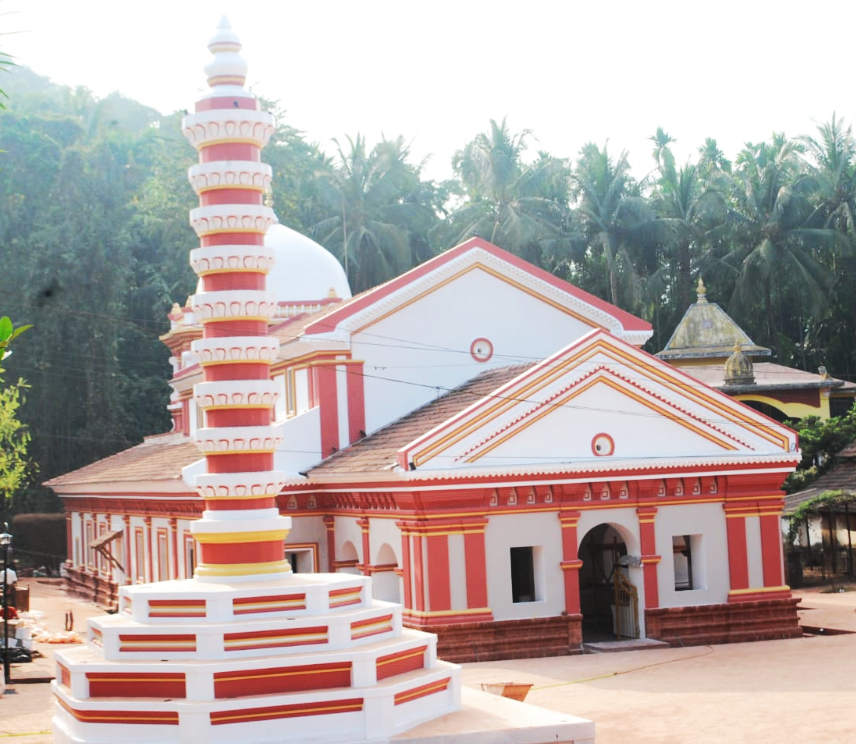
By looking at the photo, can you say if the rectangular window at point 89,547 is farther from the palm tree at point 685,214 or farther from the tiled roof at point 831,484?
the palm tree at point 685,214

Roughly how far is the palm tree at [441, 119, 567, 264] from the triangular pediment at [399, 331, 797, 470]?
30.1m

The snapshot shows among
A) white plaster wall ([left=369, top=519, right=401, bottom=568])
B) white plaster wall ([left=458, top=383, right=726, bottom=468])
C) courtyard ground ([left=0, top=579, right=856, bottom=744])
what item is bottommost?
courtyard ground ([left=0, top=579, right=856, bottom=744])

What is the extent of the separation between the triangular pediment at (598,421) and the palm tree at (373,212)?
32.4 m

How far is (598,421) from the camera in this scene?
73.4 feet

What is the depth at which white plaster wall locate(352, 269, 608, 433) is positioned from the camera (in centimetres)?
2516

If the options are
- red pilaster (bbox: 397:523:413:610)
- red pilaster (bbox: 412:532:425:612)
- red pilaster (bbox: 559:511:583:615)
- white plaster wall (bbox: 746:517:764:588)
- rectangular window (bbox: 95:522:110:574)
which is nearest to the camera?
red pilaster (bbox: 412:532:425:612)

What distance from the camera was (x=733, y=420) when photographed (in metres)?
23.1

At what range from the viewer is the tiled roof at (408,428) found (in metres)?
22.7

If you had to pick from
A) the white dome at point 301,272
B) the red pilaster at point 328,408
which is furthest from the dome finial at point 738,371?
the red pilaster at point 328,408

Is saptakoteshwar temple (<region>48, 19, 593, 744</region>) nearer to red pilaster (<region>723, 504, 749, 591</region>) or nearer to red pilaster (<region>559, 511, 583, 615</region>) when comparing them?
red pilaster (<region>559, 511, 583, 615</region>)

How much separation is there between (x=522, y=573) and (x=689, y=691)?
747 cm

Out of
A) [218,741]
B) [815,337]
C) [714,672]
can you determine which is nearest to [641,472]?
[714,672]

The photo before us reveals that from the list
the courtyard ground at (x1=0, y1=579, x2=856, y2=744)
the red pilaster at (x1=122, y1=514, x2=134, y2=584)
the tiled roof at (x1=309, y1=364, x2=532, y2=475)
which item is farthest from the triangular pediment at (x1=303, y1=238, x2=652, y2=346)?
the red pilaster at (x1=122, y1=514, x2=134, y2=584)

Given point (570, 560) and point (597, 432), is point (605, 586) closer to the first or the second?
point (570, 560)
